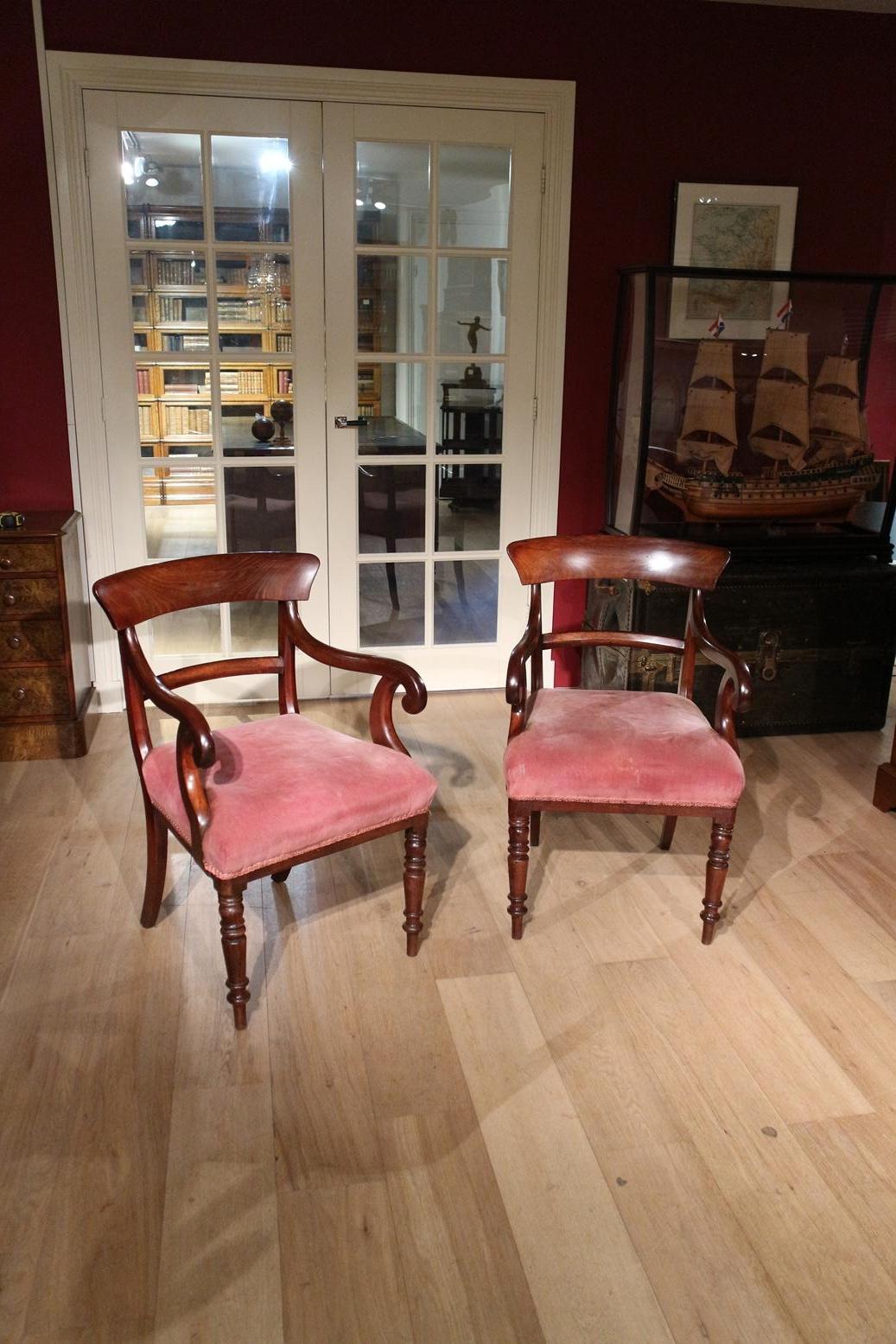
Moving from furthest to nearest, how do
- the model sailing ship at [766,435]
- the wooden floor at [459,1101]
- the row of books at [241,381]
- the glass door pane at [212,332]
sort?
1. the row of books at [241,381]
2. the model sailing ship at [766,435]
3. the glass door pane at [212,332]
4. the wooden floor at [459,1101]

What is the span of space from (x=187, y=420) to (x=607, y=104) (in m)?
1.77

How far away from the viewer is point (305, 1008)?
2.28 meters

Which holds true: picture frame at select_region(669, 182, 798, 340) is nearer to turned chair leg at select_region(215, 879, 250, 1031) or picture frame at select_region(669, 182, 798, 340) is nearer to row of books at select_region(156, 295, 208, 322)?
row of books at select_region(156, 295, 208, 322)

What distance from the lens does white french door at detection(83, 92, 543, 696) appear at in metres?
3.63

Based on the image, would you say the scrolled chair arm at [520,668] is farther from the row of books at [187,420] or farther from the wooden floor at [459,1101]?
the row of books at [187,420]

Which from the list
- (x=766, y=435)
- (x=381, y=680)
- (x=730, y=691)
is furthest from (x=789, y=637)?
(x=381, y=680)

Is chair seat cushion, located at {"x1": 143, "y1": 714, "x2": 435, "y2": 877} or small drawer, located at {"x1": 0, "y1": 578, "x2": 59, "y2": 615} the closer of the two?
chair seat cushion, located at {"x1": 143, "y1": 714, "x2": 435, "y2": 877}

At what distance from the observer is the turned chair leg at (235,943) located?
210cm

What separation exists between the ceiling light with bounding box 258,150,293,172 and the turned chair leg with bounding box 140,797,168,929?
2.24 m

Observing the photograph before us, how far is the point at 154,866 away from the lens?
99.7 inches

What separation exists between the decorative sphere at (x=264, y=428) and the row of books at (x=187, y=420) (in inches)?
6.2

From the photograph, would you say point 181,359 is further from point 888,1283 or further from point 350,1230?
point 888,1283

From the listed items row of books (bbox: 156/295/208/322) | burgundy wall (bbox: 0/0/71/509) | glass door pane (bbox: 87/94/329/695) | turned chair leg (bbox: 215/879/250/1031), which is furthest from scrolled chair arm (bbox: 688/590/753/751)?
burgundy wall (bbox: 0/0/71/509)

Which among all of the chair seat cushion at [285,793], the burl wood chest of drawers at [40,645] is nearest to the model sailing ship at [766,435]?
the chair seat cushion at [285,793]
